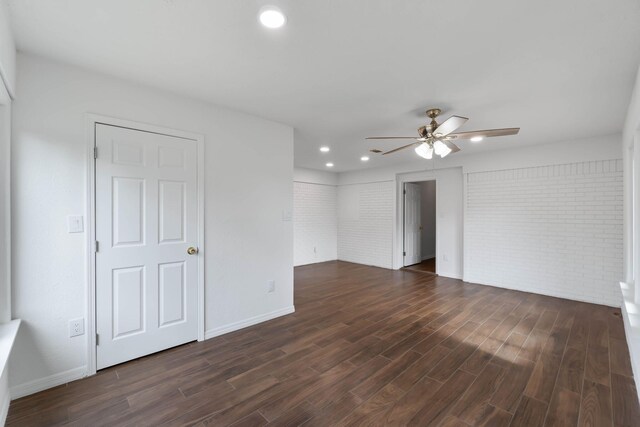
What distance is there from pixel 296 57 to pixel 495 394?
2.91 m

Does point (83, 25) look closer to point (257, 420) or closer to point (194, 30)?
point (194, 30)

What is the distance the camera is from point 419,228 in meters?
7.51

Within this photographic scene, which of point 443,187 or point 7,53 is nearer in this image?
point 7,53

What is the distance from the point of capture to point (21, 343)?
206 cm

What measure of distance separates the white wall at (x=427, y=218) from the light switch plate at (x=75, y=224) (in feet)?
23.9

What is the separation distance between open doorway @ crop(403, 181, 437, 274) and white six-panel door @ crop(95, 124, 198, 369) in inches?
209

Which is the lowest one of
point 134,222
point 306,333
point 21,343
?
point 306,333

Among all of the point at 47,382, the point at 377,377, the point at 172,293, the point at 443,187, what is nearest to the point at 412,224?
the point at 443,187

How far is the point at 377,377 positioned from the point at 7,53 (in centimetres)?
341

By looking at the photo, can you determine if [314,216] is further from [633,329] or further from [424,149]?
[633,329]

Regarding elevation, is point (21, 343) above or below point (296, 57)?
below

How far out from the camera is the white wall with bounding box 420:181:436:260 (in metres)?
8.08

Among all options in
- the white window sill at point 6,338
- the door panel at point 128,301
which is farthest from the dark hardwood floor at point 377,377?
the white window sill at point 6,338

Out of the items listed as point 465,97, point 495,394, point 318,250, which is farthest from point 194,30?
point 318,250
